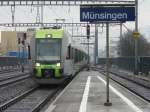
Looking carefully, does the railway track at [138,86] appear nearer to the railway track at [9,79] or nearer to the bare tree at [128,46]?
the railway track at [9,79]

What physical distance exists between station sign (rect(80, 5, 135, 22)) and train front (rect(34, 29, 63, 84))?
1106 centimetres

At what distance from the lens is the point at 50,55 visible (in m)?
29.2

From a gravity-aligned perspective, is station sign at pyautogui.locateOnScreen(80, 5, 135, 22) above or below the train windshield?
above

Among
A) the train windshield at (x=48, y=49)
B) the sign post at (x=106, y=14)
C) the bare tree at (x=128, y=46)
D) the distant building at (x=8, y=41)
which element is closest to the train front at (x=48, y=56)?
the train windshield at (x=48, y=49)

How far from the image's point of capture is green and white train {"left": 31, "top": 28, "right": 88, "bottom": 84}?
28875 millimetres

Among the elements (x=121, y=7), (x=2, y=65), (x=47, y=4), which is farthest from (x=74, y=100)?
(x=2, y=65)

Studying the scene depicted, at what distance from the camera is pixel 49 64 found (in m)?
28.9

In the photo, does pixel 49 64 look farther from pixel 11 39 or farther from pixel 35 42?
pixel 11 39

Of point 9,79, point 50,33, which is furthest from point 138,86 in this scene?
point 9,79

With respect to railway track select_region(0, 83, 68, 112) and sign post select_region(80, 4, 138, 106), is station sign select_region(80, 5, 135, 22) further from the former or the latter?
railway track select_region(0, 83, 68, 112)

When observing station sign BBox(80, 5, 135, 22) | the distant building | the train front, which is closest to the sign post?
station sign BBox(80, 5, 135, 22)

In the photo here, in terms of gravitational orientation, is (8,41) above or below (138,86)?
above

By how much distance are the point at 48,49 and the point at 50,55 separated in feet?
1.45

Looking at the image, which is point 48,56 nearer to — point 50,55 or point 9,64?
point 50,55
